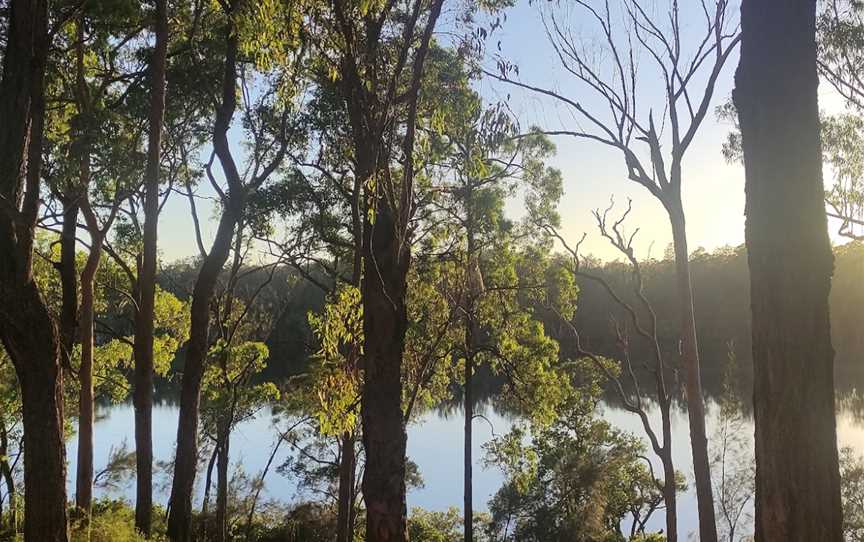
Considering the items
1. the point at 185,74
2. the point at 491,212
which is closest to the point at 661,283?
the point at 491,212

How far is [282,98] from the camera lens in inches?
188

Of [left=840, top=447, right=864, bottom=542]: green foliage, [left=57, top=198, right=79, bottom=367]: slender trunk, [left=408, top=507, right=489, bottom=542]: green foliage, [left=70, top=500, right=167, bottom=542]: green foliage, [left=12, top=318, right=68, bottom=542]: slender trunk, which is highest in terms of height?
[left=57, top=198, right=79, bottom=367]: slender trunk

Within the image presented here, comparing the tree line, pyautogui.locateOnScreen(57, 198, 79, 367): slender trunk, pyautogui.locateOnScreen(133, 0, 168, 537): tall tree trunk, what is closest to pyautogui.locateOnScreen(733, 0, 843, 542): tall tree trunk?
the tree line

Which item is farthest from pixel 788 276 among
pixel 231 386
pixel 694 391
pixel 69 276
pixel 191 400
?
pixel 231 386

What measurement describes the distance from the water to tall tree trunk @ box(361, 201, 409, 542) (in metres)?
8.69

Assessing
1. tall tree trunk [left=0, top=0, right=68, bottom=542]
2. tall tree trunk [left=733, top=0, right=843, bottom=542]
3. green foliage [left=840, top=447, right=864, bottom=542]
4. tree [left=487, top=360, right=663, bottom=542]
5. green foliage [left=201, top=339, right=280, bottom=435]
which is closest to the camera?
tall tree trunk [left=733, top=0, right=843, bottom=542]

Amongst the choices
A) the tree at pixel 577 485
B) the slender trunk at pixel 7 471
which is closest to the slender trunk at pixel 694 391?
the tree at pixel 577 485

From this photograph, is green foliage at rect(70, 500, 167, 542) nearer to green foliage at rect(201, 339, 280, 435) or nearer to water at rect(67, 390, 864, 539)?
green foliage at rect(201, 339, 280, 435)

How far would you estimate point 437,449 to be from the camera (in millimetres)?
20453

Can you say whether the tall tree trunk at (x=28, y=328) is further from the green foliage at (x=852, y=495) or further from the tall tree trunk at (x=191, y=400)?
the green foliage at (x=852, y=495)

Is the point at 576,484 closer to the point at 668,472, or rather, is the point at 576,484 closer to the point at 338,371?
the point at 668,472

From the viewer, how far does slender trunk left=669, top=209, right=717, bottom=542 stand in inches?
265

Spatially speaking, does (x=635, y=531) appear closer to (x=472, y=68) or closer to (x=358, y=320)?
(x=358, y=320)

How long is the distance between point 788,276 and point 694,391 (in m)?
5.16
